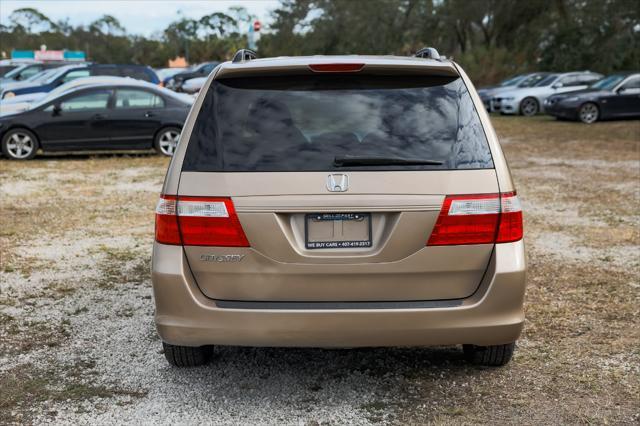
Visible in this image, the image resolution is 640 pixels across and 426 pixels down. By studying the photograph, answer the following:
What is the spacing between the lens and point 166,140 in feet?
52.6

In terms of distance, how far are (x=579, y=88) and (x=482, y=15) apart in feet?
69.5

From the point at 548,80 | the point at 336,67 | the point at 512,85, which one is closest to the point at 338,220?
the point at 336,67

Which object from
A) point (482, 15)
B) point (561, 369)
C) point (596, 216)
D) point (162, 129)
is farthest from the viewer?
point (482, 15)

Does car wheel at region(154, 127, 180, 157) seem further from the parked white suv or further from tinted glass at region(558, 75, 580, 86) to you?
tinted glass at region(558, 75, 580, 86)

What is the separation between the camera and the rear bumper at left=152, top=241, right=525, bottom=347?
3.77 m

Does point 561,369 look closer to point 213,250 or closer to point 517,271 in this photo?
point 517,271

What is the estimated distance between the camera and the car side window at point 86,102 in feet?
50.6

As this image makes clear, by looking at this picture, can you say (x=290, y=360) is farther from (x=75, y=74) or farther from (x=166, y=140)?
(x=75, y=74)

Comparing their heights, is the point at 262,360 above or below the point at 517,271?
below

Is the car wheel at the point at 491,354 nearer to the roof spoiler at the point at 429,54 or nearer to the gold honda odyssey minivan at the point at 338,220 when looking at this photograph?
the gold honda odyssey minivan at the point at 338,220

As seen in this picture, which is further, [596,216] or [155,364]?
[596,216]

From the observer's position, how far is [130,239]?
8.34 m

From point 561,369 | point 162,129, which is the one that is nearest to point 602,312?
point 561,369

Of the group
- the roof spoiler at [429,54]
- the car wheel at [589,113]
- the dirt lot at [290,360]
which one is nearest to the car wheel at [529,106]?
the car wheel at [589,113]
